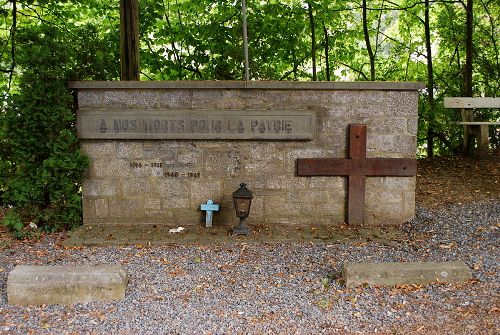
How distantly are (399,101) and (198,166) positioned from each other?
93.6 inches

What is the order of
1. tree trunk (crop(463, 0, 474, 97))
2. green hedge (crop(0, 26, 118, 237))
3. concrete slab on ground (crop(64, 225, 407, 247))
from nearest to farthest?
concrete slab on ground (crop(64, 225, 407, 247)) < green hedge (crop(0, 26, 118, 237)) < tree trunk (crop(463, 0, 474, 97))

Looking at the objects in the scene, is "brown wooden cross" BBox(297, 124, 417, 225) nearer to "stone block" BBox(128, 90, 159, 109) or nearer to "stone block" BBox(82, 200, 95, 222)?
"stone block" BBox(128, 90, 159, 109)

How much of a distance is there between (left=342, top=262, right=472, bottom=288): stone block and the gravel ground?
7 cm

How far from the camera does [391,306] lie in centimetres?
360

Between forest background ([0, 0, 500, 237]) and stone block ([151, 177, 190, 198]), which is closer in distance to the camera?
forest background ([0, 0, 500, 237])

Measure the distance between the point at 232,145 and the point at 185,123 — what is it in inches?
22.8

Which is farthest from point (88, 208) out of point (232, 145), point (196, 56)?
point (196, 56)

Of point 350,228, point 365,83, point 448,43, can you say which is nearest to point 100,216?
point 350,228

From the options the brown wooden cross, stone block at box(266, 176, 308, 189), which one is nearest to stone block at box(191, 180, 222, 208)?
stone block at box(266, 176, 308, 189)

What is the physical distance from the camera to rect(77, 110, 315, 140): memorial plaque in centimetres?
564

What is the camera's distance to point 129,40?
21.3ft

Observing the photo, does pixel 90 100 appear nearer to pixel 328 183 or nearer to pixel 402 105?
pixel 328 183

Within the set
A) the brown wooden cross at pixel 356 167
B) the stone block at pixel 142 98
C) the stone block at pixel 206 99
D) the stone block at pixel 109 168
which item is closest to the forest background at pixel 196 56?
the stone block at pixel 109 168

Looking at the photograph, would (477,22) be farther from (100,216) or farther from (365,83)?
(100,216)
